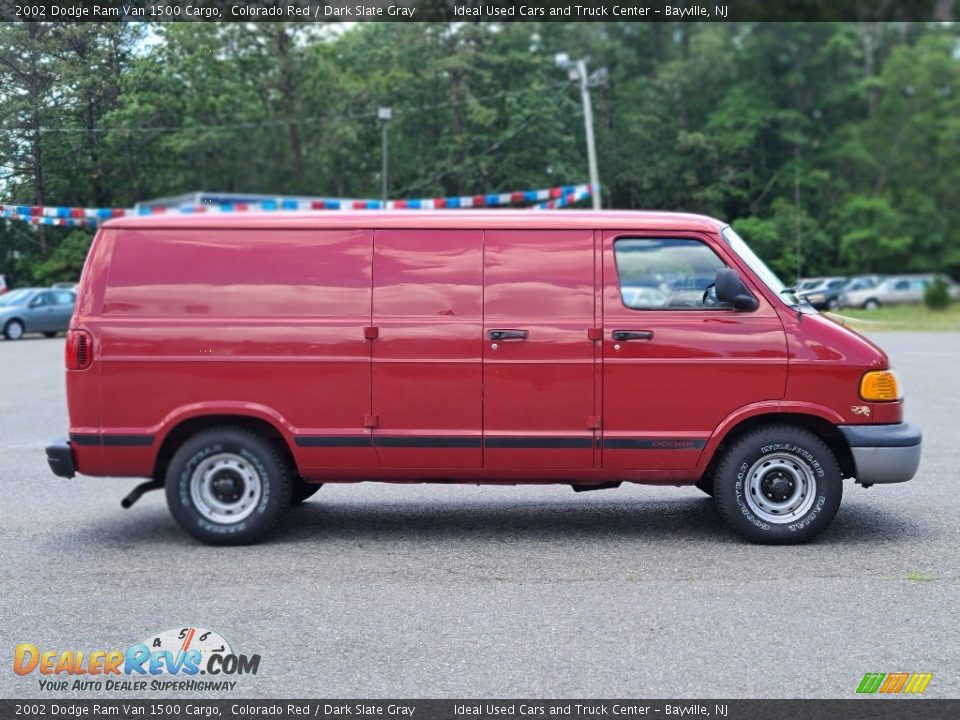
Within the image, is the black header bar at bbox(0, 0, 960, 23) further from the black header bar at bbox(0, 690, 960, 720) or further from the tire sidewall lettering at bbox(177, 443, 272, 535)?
the black header bar at bbox(0, 690, 960, 720)

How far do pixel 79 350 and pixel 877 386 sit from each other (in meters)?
4.91

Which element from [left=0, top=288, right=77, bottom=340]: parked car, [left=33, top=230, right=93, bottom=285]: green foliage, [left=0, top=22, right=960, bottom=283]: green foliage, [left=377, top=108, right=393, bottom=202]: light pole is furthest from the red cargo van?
[left=377, top=108, right=393, bottom=202]: light pole

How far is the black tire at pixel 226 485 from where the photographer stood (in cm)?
680

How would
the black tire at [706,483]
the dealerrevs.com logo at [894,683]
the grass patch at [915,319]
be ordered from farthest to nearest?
1. the grass patch at [915,319]
2. the black tire at [706,483]
3. the dealerrevs.com logo at [894,683]

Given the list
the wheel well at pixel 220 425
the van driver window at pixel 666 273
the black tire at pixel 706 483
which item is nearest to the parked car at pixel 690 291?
the van driver window at pixel 666 273

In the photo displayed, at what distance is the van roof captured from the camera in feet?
22.2

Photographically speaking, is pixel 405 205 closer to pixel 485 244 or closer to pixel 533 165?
pixel 533 165

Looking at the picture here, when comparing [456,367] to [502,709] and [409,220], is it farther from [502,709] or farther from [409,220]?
[502,709]

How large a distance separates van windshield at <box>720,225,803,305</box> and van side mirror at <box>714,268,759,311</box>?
0.64ft

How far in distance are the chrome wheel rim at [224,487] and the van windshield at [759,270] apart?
10.9 feet

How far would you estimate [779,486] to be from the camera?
6730 mm

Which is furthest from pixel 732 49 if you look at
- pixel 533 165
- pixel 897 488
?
pixel 897 488

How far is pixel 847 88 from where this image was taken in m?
59.4

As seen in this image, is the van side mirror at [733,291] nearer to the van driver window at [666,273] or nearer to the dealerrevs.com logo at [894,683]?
the van driver window at [666,273]
